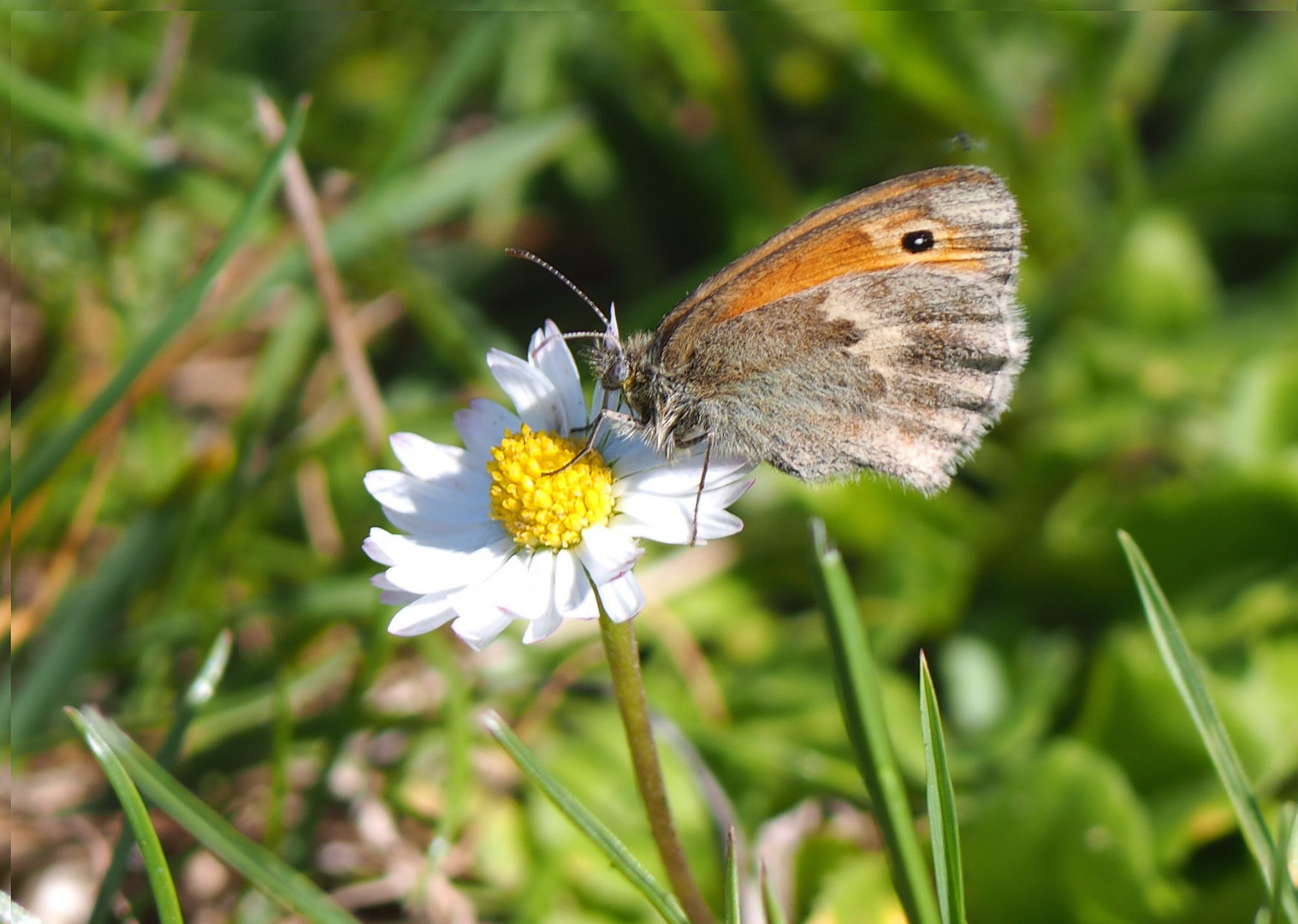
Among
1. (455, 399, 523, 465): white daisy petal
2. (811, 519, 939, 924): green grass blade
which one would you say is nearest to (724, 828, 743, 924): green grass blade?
(811, 519, 939, 924): green grass blade

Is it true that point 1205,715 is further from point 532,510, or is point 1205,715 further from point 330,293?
point 330,293

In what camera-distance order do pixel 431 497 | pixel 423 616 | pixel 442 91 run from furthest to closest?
pixel 442 91 → pixel 431 497 → pixel 423 616

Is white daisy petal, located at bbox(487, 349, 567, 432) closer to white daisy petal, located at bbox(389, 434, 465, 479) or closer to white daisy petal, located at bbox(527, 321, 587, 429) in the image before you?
white daisy petal, located at bbox(527, 321, 587, 429)

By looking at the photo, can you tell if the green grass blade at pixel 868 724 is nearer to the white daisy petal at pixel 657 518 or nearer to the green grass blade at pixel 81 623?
the white daisy petal at pixel 657 518

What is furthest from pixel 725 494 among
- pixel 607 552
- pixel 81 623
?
pixel 81 623

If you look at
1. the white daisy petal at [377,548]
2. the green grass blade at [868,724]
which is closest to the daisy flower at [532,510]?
the white daisy petal at [377,548]

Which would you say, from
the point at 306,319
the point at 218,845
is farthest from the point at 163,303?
the point at 218,845

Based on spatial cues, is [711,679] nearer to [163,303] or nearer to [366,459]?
[366,459]
